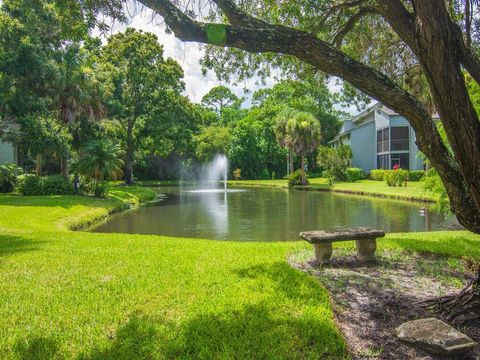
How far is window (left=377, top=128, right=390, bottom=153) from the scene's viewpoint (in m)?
39.6

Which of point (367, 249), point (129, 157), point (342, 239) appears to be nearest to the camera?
point (342, 239)

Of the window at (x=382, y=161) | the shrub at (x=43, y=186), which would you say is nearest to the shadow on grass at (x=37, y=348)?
the shrub at (x=43, y=186)

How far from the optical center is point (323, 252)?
6480mm

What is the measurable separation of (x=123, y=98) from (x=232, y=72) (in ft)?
94.7

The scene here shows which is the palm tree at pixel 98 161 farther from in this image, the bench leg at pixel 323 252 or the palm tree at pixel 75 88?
the bench leg at pixel 323 252

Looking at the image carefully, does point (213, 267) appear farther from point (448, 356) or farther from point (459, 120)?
point (459, 120)

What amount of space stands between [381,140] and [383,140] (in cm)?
79

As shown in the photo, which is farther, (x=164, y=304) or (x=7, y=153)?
(x=7, y=153)

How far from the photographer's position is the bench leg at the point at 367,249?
673 cm

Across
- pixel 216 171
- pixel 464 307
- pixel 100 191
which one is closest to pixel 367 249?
pixel 464 307

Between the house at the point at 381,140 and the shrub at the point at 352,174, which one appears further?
the shrub at the point at 352,174

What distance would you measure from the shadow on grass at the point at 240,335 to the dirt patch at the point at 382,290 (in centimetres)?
29

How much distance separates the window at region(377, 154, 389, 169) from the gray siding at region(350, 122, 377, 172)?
72cm

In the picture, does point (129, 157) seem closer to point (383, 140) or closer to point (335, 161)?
point (335, 161)
